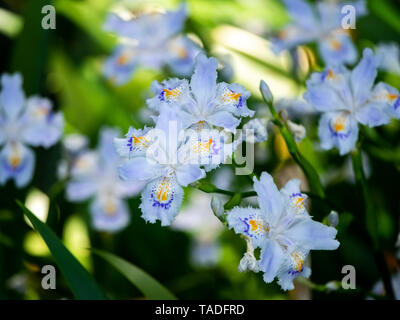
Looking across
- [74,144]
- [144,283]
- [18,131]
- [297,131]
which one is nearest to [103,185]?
[74,144]

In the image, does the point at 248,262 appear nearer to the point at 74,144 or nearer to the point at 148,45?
the point at 74,144

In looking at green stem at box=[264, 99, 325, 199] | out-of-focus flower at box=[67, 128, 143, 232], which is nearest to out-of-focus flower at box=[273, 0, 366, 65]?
out-of-focus flower at box=[67, 128, 143, 232]

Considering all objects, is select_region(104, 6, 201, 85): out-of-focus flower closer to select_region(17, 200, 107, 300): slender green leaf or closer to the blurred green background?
the blurred green background

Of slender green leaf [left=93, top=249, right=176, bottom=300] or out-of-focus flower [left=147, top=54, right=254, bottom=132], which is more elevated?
out-of-focus flower [left=147, top=54, right=254, bottom=132]

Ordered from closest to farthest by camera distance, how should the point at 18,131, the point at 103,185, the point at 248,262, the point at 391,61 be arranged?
the point at 248,262 < the point at 18,131 < the point at 391,61 < the point at 103,185

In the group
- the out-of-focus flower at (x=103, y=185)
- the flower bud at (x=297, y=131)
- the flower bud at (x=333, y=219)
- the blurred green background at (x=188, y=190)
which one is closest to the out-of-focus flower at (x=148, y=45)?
the blurred green background at (x=188, y=190)

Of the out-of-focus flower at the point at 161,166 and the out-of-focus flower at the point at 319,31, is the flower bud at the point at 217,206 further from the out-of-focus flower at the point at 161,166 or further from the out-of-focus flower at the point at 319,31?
the out-of-focus flower at the point at 319,31
